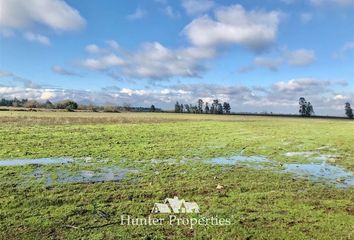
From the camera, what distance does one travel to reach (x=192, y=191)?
10.9 metres

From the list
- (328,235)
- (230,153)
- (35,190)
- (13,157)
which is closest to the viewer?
(328,235)

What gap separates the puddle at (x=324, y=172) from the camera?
13.6 metres

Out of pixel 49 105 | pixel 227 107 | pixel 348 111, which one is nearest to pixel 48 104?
pixel 49 105

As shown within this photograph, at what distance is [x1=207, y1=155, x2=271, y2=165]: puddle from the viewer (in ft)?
58.5

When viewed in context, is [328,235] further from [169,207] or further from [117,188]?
[117,188]

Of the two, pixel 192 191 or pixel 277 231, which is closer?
pixel 277 231

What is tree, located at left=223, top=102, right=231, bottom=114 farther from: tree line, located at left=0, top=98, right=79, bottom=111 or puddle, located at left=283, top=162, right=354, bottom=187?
puddle, located at left=283, top=162, right=354, bottom=187

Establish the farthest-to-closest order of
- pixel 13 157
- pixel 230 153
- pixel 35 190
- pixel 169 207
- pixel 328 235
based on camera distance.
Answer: pixel 230 153, pixel 13 157, pixel 35 190, pixel 169 207, pixel 328 235

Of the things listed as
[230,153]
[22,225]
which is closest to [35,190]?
[22,225]

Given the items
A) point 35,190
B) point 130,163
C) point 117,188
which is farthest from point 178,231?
point 130,163

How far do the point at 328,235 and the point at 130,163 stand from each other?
10.7 metres

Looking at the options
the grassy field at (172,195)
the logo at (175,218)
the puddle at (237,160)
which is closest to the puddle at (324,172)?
the grassy field at (172,195)

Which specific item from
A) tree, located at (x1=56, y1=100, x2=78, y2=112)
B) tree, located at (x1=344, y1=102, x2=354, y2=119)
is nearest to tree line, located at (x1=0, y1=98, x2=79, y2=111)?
tree, located at (x1=56, y1=100, x2=78, y2=112)

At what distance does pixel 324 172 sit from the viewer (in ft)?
51.1
